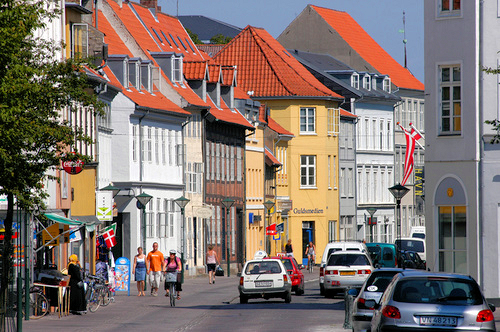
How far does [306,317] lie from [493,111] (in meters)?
8.09

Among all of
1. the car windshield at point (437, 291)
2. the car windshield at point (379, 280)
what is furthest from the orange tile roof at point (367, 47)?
the car windshield at point (437, 291)

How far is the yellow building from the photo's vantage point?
90.0 metres

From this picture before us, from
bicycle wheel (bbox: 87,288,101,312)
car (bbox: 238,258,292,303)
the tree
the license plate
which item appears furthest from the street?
the license plate

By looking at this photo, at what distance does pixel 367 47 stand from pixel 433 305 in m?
93.9

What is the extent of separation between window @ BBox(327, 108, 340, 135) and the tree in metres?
69.1

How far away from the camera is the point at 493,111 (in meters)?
34.3

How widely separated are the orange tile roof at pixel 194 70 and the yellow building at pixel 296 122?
60.8 feet

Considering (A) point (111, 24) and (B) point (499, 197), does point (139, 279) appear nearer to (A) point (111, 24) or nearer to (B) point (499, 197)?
(B) point (499, 197)

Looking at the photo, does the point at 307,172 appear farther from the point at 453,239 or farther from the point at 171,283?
the point at 453,239

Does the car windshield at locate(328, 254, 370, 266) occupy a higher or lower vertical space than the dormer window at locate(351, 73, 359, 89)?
lower

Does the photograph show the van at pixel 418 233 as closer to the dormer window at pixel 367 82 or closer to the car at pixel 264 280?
the dormer window at pixel 367 82

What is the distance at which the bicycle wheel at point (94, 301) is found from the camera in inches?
1372

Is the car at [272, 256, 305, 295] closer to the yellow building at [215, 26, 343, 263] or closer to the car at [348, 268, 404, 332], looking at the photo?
the car at [348, 268, 404, 332]

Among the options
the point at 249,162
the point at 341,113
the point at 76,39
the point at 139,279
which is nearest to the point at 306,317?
the point at 139,279
